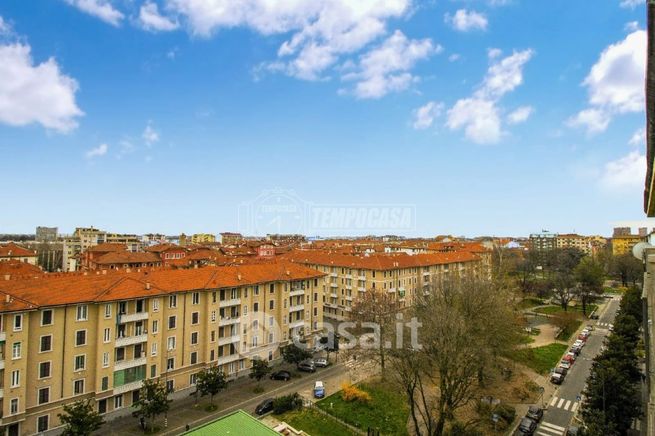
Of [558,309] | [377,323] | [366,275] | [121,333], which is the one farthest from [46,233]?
[558,309]

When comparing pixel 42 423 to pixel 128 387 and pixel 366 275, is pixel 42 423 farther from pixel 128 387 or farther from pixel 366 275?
pixel 366 275

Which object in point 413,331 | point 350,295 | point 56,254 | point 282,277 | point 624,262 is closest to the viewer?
point 413,331

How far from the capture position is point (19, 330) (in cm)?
2452

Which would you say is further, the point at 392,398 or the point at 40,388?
the point at 392,398

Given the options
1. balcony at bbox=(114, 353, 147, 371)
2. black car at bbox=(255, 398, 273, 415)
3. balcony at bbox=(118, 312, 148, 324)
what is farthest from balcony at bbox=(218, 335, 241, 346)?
balcony at bbox=(118, 312, 148, 324)

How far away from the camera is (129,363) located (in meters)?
29.1

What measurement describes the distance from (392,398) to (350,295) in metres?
28.2

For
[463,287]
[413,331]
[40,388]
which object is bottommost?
[40,388]

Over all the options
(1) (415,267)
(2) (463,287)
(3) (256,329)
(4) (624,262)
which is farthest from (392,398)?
(4) (624,262)

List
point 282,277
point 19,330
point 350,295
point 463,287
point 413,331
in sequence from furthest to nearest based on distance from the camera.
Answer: point 350,295 < point 282,277 < point 463,287 < point 413,331 < point 19,330

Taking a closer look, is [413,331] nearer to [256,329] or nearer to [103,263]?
[256,329]

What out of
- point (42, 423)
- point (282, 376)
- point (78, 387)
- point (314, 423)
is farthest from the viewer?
point (282, 376)

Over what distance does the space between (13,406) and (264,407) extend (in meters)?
15.9

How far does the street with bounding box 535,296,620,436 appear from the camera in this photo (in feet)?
91.7
